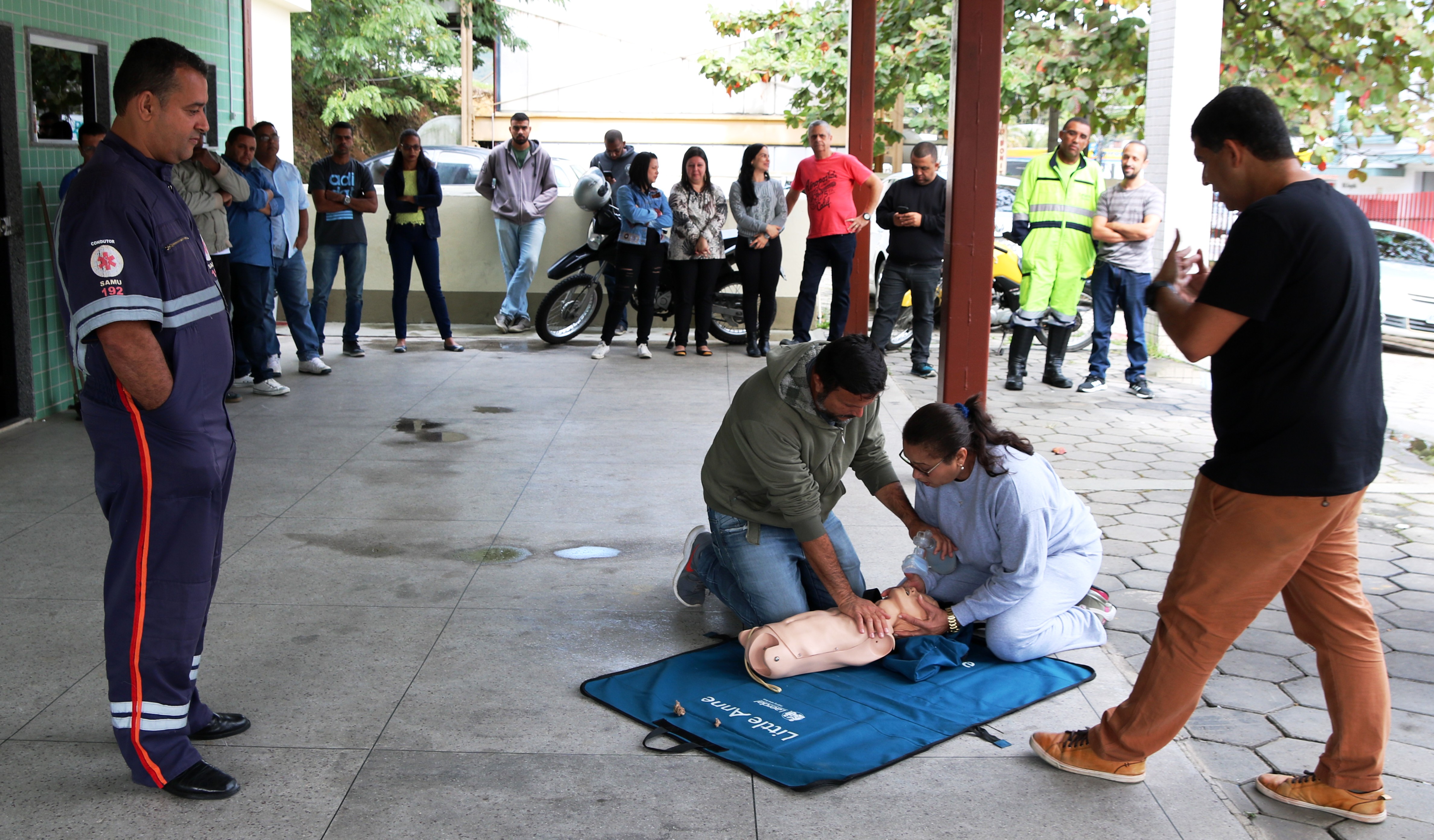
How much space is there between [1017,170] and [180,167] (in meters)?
26.1

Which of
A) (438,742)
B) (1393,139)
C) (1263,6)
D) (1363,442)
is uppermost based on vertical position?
(1263,6)

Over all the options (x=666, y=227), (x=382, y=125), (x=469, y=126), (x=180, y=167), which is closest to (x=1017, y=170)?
(x=469, y=126)

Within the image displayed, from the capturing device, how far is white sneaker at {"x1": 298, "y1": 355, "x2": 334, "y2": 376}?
30.5ft

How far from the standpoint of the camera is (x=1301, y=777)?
3.18m

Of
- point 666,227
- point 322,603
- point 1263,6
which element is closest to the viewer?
point 322,603

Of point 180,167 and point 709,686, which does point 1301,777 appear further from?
point 180,167

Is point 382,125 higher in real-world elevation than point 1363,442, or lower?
higher

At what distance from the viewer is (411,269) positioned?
10469mm

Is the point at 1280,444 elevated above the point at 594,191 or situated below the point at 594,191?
below

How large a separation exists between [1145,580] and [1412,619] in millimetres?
949

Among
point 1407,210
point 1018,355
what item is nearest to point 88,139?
point 1018,355

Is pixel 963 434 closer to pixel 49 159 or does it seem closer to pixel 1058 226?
pixel 1058 226

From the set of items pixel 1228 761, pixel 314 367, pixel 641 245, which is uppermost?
pixel 641 245

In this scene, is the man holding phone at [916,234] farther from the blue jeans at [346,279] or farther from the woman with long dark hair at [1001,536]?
the woman with long dark hair at [1001,536]
